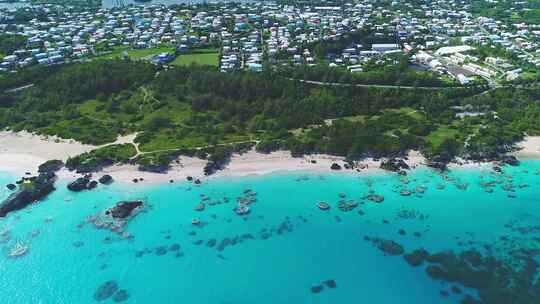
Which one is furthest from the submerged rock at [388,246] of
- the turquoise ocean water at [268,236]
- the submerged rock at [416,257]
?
the submerged rock at [416,257]

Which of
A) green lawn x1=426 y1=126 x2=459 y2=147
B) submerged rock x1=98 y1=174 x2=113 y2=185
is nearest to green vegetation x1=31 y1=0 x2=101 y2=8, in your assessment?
submerged rock x1=98 y1=174 x2=113 y2=185

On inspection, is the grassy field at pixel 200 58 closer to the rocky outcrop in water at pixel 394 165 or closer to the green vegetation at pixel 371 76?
the green vegetation at pixel 371 76

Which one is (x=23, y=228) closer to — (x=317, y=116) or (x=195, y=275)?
(x=195, y=275)

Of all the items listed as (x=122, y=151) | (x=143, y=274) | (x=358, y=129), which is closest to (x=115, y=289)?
(x=143, y=274)

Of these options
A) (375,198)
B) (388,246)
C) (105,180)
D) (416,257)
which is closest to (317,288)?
(388,246)

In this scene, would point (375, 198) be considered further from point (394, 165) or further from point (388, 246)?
point (388, 246)

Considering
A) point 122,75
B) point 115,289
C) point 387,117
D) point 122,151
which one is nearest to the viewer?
point 115,289
